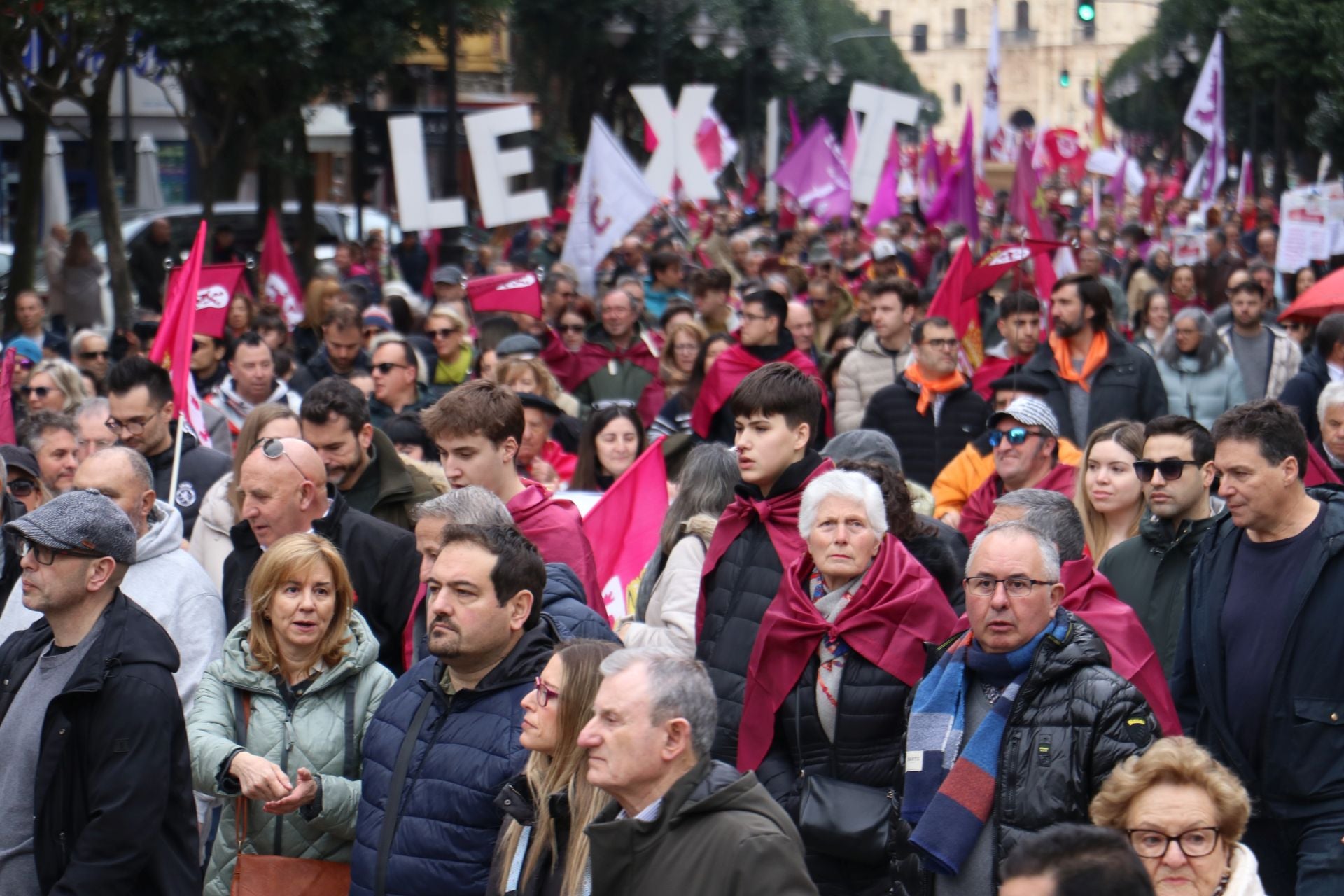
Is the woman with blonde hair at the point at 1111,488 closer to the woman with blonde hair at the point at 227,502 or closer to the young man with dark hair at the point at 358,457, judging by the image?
the young man with dark hair at the point at 358,457

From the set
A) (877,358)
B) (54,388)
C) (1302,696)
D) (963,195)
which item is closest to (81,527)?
(1302,696)

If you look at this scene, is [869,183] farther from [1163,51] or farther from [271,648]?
[1163,51]

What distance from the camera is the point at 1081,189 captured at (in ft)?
153

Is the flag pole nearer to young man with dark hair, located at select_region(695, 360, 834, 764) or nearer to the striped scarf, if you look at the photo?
young man with dark hair, located at select_region(695, 360, 834, 764)

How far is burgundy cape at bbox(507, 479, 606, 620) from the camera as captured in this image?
626 centimetres

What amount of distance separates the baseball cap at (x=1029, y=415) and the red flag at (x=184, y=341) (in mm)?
3364

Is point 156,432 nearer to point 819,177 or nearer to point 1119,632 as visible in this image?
point 1119,632

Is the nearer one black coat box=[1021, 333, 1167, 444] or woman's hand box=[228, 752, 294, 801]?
woman's hand box=[228, 752, 294, 801]

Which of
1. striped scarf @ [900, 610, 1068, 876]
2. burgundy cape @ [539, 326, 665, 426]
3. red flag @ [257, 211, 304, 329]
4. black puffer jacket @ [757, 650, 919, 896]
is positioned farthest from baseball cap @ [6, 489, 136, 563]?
red flag @ [257, 211, 304, 329]

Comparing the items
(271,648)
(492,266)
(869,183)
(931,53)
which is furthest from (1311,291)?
(931,53)

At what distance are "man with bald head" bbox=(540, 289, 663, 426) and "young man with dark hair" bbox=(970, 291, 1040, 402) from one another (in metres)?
1.97

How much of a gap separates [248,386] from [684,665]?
6.15 metres

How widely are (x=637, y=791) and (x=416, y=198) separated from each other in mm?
12215

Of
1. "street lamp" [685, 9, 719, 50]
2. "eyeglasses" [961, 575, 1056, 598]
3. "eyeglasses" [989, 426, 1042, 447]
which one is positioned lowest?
"eyeglasses" [989, 426, 1042, 447]
